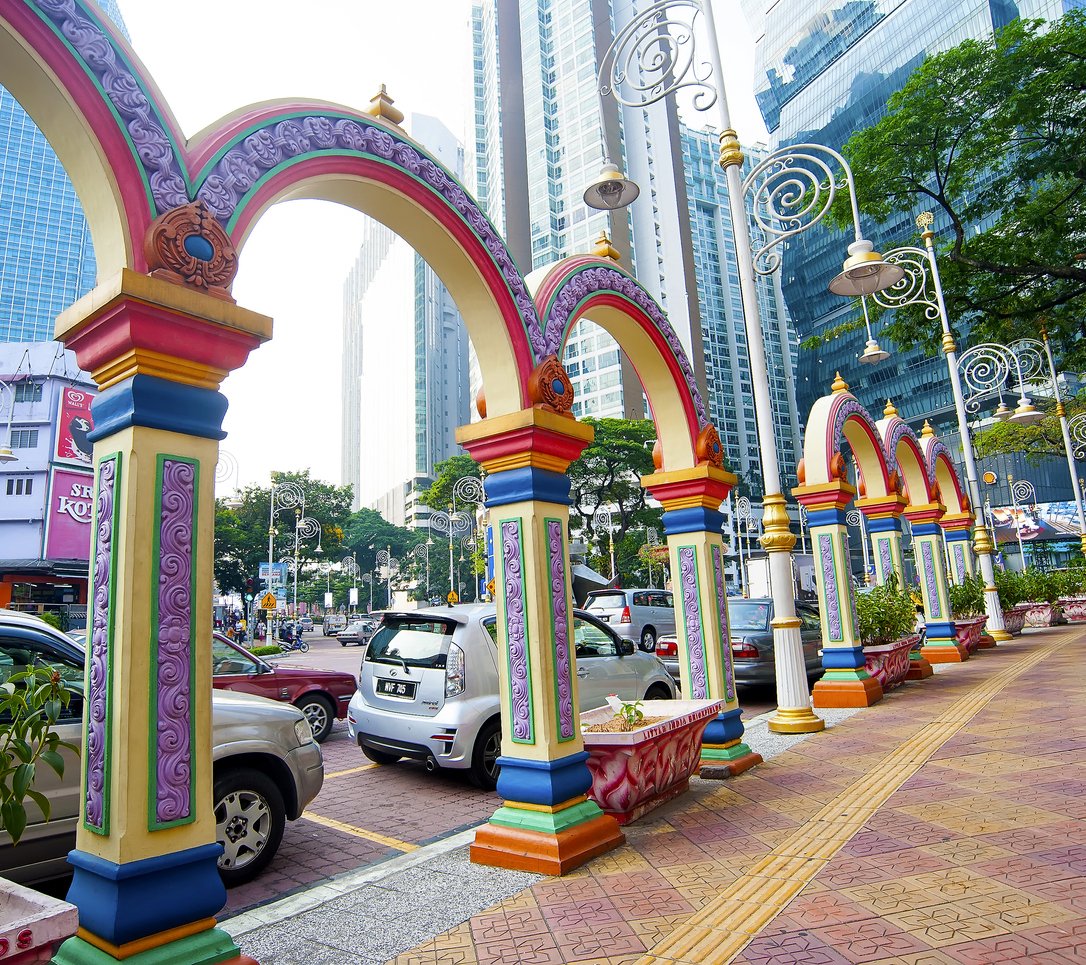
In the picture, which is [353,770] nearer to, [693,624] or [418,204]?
[693,624]

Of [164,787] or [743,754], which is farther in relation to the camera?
[743,754]

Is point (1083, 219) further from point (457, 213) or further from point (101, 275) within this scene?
point (101, 275)

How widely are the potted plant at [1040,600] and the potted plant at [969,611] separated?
15.9ft

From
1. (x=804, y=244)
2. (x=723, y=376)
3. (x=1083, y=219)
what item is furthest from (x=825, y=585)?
(x=723, y=376)

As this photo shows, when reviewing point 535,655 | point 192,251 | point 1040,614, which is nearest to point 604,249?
point 535,655

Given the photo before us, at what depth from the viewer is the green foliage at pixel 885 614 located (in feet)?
33.3

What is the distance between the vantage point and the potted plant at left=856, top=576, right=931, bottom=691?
9711 millimetres

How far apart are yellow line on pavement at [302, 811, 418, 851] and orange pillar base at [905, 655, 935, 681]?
901 cm

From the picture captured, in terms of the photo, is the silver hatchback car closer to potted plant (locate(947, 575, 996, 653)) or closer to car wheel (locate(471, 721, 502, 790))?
car wheel (locate(471, 721, 502, 790))

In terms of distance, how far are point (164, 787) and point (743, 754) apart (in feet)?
15.6

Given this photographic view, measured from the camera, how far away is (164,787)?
8.91 feet

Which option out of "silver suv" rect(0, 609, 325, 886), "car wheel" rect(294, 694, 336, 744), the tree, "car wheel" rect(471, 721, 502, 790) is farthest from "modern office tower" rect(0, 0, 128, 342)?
"silver suv" rect(0, 609, 325, 886)

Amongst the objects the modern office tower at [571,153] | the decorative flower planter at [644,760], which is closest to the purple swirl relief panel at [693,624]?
the decorative flower planter at [644,760]

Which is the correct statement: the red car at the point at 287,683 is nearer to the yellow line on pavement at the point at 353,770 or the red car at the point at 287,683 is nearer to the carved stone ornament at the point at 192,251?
the yellow line on pavement at the point at 353,770
